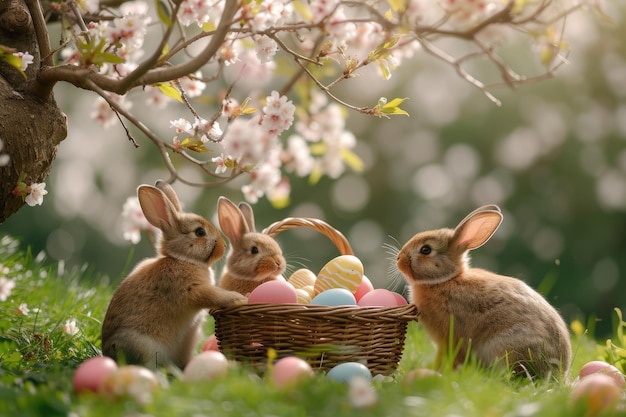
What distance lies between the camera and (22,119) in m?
3.90

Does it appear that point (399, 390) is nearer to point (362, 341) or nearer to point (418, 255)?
point (362, 341)

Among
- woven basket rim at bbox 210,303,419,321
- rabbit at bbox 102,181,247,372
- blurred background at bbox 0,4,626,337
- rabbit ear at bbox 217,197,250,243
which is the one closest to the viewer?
woven basket rim at bbox 210,303,419,321

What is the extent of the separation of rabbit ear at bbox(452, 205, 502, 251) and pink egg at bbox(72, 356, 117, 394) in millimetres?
1958

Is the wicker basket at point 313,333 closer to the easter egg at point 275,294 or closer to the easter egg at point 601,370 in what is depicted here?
the easter egg at point 275,294

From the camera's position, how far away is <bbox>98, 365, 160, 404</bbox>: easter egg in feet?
8.32

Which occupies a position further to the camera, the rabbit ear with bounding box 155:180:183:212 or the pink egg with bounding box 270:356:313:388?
the rabbit ear with bounding box 155:180:183:212

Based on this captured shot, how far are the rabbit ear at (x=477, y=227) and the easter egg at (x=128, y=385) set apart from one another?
1.91 m

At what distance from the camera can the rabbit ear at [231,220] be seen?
167 inches

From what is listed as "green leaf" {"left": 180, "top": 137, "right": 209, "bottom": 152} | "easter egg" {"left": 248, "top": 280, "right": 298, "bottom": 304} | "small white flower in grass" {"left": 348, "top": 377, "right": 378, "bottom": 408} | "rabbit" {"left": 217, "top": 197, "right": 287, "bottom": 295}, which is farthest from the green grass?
"green leaf" {"left": 180, "top": 137, "right": 209, "bottom": 152}

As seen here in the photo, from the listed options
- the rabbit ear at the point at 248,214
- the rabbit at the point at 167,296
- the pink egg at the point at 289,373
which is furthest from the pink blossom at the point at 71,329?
the pink egg at the point at 289,373

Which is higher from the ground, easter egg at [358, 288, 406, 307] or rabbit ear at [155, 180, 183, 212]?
rabbit ear at [155, 180, 183, 212]

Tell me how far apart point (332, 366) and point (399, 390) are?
2.24ft

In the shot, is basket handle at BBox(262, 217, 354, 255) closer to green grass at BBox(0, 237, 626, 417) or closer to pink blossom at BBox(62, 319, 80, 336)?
green grass at BBox(0, 237, 626, 417)

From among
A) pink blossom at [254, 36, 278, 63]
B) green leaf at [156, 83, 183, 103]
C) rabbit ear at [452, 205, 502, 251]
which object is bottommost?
rabbit ear at [452, 205, 502, 251]
